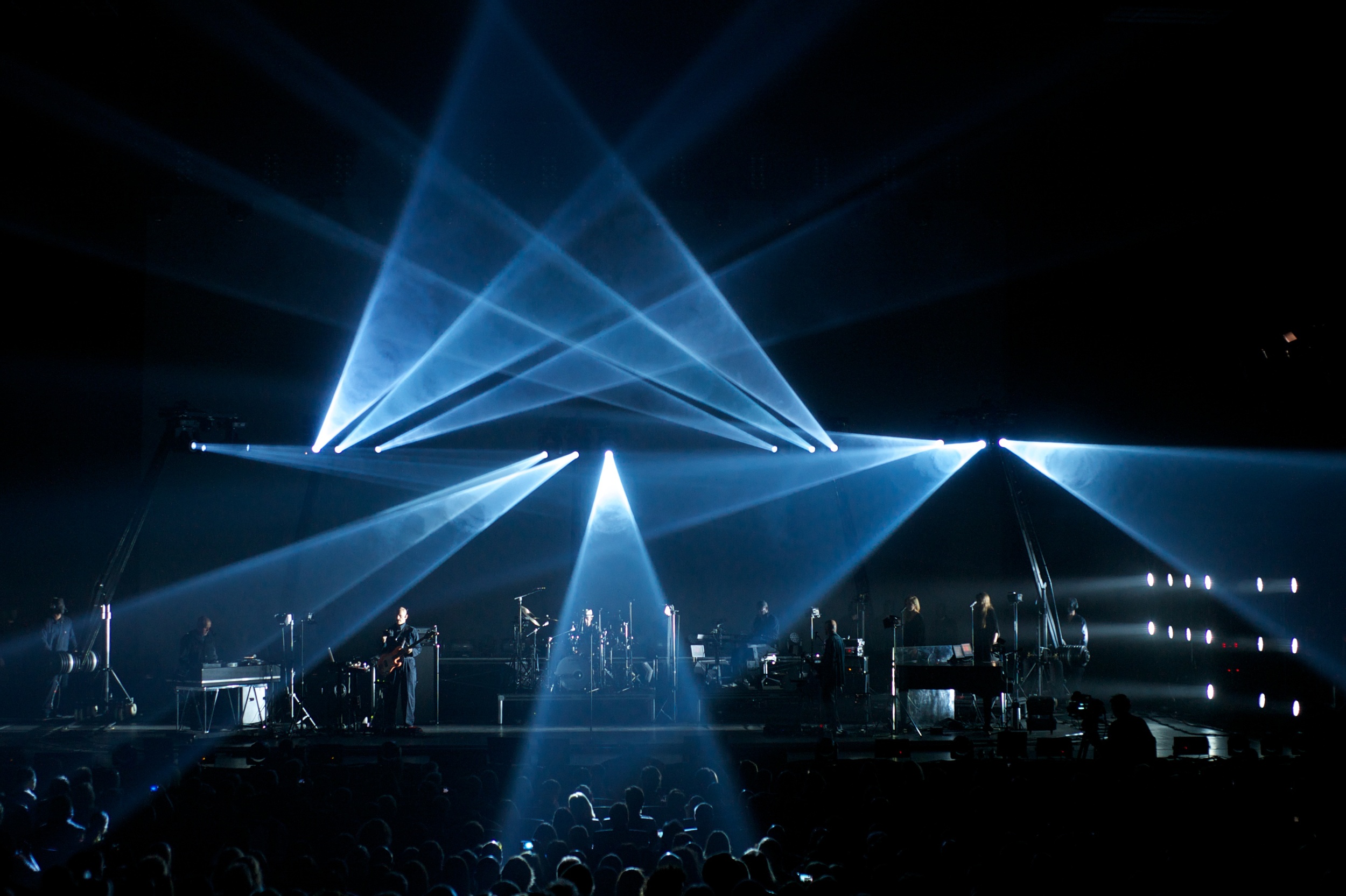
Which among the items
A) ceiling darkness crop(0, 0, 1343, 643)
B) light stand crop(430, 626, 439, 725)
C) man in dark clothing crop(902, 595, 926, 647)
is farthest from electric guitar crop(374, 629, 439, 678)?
man in dark clothing crop(902, 595, 926, 647)

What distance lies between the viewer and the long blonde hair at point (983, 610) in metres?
13.2

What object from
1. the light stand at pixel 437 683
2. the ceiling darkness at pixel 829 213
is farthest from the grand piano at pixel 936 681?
the light stand at pixel 437 683

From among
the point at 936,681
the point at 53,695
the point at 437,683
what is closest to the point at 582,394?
the point at 437,683

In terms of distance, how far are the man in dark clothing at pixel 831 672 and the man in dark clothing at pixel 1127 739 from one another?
4404 millimetres

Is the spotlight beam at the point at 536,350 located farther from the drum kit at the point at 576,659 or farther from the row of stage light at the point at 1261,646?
the row of stage light at the point at 1261,646

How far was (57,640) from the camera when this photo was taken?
13500 millimetres

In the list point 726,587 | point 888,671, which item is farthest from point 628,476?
point 888,671

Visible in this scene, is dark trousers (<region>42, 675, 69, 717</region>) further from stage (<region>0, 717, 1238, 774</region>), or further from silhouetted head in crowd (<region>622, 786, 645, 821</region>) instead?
silhouetted head in crowd (<region>622, 786, 645, 821</region>)

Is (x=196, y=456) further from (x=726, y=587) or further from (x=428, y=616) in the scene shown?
(x=726, y=587)

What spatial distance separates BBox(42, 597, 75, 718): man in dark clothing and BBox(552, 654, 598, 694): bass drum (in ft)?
20.4

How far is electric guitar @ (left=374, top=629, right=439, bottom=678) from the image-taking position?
12273 millimetres

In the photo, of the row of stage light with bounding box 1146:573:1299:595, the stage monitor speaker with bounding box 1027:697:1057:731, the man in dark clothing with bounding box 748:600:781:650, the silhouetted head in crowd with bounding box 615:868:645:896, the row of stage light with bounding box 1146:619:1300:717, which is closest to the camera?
the silhouetted head in crowd with bounding box 615:868:645:896

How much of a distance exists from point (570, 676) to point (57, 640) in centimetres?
659

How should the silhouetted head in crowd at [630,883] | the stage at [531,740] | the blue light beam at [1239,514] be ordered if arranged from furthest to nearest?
the blue light beam at [1239,514] < the stage at [531,740] < the silhouetted head in crowd at [630,883]
